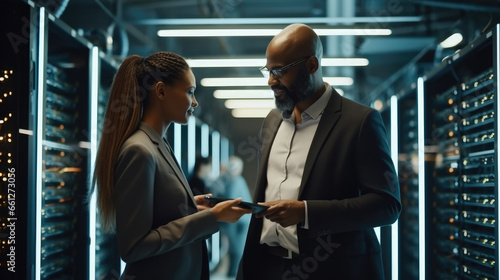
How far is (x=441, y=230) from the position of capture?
4211mm

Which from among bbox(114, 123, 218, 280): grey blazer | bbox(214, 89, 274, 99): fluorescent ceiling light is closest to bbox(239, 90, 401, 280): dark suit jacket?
bbox(114, 123, 218, 280): grey blazer

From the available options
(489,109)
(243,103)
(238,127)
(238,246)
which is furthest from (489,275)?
(238,127)

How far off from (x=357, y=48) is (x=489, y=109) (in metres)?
4.25

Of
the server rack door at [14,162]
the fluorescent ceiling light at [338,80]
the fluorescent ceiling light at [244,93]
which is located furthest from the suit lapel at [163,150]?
the fluorescent ceiling light at [244,93]

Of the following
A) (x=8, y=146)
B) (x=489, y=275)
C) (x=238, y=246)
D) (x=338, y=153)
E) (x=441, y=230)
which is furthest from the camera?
(x=238, y=246)

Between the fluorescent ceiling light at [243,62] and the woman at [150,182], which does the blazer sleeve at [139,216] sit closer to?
the woman at [150,182]

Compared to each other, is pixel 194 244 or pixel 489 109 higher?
pixel 489 109

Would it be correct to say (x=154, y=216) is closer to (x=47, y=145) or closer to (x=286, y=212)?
(x=286, y=212)

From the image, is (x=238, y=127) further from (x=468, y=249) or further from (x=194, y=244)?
(x=194, y=244)

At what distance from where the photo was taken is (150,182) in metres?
A: 1.94

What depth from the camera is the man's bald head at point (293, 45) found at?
238cm

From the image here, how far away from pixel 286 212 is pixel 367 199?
33 centimetres

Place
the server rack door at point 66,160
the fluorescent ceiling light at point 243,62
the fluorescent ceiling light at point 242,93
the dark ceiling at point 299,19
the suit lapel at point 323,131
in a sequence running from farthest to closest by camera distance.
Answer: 1. the fluorescent ceiling light at point 242,93
2. the fluorescent ceiling light at point 243,62
3. the dark ceiling at point 299,19
4. the server rack door at point 66,160
5. the suit lapel at point 323,131

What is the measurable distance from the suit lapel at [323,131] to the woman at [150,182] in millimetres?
340
